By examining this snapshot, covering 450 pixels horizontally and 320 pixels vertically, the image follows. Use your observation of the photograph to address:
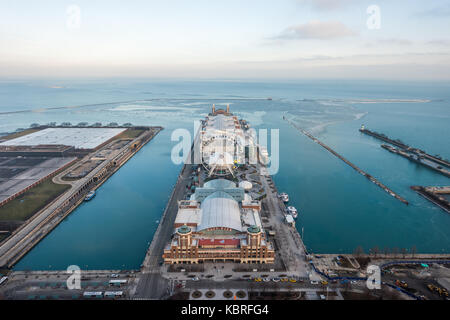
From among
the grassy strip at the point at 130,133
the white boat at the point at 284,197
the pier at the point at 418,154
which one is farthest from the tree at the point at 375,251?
the grassy strip at the point at 130,133

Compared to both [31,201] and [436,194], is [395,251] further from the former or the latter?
[31,201]

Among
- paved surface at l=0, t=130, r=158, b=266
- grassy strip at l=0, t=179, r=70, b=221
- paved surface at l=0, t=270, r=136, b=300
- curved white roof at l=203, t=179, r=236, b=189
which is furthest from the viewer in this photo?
curved white roof at l=203, t=179, r=236, b=189

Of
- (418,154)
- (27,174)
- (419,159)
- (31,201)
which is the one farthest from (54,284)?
(418,154)

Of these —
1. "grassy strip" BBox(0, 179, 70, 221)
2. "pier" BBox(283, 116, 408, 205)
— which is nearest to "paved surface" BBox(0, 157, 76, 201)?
"grassy strip" BBox(0, 179, 70, 221)

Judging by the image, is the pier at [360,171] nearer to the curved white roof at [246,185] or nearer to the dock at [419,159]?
the dock at [419,159]

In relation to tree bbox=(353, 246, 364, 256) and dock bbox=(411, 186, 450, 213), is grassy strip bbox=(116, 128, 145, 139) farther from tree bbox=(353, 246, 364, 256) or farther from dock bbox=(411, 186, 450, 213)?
dock bbox=(411, 186, 450, 213)
